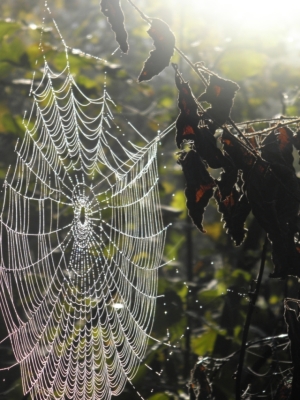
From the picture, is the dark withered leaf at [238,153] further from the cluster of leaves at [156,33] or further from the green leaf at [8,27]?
the green leaf at [8,27]

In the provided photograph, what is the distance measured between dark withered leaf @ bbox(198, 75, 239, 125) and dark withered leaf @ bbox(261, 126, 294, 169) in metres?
0.23

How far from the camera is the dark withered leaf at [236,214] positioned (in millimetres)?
1431

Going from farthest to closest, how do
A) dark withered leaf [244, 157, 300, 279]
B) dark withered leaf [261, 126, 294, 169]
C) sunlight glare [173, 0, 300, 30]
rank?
sunlight glare [173, 0, 300, 30] → dark withered leaf [261, 126, 294, 169] → dark withered leaf [244, 157, 300, 279]

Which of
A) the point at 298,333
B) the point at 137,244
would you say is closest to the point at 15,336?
the point at 137,244

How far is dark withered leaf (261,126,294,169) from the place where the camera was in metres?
1.41

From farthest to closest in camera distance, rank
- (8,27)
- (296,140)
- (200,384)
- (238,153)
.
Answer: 1. (8,27)
2. (200,384)
3. (296,140)
4. (238,153)

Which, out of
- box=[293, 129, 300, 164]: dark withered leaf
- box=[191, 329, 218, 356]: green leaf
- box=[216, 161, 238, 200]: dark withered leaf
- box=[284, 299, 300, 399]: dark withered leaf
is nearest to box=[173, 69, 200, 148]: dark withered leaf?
box=[216, 161, 238, 200]: dark withered leaf

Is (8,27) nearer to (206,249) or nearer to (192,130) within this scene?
(206,249)

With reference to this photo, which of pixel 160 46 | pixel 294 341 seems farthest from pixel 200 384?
pixel 160 46

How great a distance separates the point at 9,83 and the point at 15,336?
133cm

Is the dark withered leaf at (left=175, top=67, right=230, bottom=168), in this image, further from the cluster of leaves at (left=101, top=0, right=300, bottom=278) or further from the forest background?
the forest background

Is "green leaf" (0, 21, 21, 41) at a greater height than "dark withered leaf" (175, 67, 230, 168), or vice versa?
"green leaf" (0, 21, 21, 41)

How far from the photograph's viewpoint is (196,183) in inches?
52.5

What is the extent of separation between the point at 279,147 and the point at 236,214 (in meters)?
0.18
